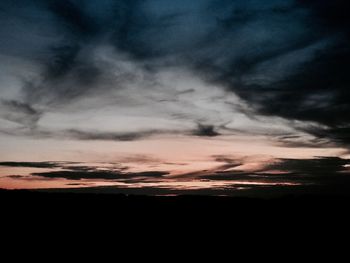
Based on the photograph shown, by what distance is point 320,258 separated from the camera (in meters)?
7.46

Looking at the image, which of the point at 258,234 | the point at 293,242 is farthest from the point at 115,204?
the point at 293,242

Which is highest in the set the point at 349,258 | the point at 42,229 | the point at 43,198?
the point at 43,198

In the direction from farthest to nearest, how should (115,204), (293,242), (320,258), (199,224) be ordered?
(115,204) < (199,224) < (293,242) < (320,258)

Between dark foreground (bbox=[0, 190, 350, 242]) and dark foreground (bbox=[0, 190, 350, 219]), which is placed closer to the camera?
dark foreground (bbox=[0, 190, 350, 242])

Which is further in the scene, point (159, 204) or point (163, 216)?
point (159, 204)

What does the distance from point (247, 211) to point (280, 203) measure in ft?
6.01

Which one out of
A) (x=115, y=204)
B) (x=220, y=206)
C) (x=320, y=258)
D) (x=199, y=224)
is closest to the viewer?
(x=320, y=258)

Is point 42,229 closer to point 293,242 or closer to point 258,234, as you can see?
point 258,234

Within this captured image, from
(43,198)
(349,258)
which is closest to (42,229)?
(43,198)

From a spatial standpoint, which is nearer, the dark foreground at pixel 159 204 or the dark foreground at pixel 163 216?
the dark foreground at pixel 163 216

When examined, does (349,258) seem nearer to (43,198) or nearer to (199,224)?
(199,224)

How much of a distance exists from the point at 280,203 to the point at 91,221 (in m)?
5.75

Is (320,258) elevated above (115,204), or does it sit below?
below

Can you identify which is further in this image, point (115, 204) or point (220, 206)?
point (220, 206)
